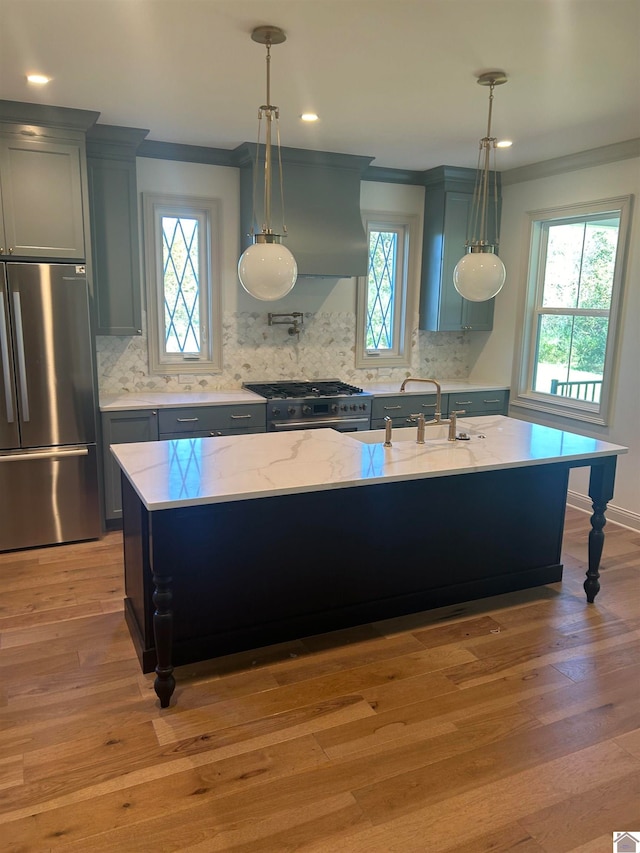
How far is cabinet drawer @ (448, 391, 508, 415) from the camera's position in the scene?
5.26 meters

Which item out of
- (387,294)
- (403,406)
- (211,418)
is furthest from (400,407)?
(211,418)

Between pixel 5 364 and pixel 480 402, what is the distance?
364 cm

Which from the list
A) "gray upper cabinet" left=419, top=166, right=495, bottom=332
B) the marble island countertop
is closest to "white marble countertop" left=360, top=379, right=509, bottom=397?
the marble island countertop

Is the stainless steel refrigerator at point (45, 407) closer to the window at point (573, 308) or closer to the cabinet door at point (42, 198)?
the cabinet door at point (42, 198)

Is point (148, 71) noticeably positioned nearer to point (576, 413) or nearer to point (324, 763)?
point (324, 763)

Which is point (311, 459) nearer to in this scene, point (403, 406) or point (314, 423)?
point (314, 423)

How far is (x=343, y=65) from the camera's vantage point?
2.92 meters

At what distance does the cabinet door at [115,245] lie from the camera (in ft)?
13.5

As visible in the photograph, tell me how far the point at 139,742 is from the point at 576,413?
12.7 feet

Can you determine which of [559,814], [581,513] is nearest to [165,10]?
[559,814]

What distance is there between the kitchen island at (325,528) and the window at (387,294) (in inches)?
83.6

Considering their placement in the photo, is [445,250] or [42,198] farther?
[445,250]

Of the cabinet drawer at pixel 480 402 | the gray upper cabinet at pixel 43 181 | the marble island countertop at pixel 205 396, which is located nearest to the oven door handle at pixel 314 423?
the marble island countertop at pixel 205 396

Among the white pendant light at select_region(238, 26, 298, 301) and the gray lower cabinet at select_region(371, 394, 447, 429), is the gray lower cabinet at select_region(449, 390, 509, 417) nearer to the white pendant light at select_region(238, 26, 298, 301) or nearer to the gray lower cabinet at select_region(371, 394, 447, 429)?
the gray lower cabinet at select_region(371, 394, 447, 429)
